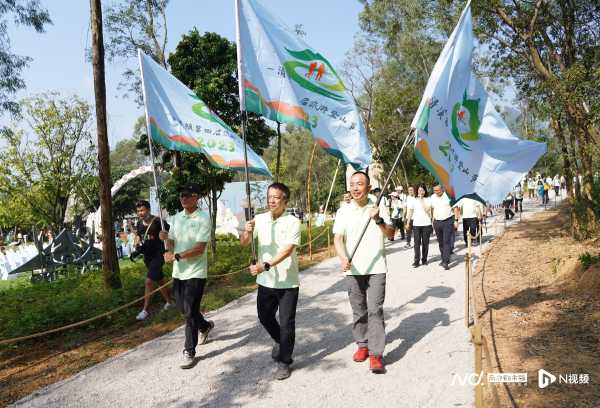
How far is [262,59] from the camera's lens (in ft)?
18.1

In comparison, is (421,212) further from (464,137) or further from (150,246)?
(150,246)

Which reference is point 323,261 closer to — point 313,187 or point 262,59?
point 262,59

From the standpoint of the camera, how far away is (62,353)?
19.1ft

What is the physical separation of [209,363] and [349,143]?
311 cm

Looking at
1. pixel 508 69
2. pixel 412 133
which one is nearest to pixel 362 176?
pixel 412 133

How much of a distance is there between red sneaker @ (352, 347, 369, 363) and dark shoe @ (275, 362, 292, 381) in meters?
0.71

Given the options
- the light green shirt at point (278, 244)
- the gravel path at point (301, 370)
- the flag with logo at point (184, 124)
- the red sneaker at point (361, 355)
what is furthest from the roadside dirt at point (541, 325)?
the flag with logo at point (184, 124)

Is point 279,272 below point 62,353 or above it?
above

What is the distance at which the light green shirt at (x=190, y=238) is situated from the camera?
16.5 feet

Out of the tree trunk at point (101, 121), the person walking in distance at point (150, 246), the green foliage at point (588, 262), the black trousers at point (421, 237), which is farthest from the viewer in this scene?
the black trousers at point (421, 237)

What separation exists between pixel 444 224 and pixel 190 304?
6.34 metres

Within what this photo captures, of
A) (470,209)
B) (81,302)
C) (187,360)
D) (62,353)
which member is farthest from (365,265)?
(470,209)

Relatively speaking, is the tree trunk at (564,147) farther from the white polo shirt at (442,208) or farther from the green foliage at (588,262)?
the green foliage at (588,262)

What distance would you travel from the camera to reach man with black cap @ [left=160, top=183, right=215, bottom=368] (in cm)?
489
